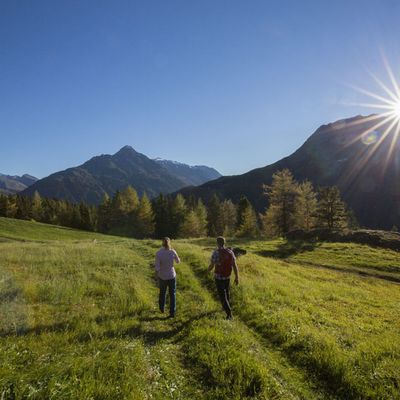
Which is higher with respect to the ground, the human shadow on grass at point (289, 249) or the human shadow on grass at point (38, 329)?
the human shadow on grass at point (38, 329)

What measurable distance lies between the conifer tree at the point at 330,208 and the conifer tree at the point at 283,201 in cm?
465

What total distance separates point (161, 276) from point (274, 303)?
505 centimetres

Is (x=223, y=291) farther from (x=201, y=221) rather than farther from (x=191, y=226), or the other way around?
(x=201, y=221)

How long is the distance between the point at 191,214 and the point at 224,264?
6680 cm

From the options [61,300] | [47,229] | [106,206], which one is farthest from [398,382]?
[106,206]

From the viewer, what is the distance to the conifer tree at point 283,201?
53406 mm

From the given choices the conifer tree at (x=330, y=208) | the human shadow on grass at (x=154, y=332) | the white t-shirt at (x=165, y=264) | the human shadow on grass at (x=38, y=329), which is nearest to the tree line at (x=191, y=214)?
the conifer tree at (x=330, y=208)

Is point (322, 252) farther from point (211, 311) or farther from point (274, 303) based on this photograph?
point (211, 311)

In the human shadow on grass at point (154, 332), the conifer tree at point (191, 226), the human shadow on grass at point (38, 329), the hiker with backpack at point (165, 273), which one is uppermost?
the hiker with backpack at point (165, 273)

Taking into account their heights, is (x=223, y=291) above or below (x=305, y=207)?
below

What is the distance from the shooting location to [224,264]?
1091 centimetres

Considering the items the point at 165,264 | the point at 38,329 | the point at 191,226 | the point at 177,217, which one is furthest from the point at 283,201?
the point at 38,329

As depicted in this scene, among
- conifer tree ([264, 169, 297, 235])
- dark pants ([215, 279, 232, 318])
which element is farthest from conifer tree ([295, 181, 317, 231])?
dark pants ([215, 279, 232, 318])

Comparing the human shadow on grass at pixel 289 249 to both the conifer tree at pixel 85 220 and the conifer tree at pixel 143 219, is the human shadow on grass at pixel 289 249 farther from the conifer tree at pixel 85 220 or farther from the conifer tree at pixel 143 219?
the conifer tree at pixel 85 220
